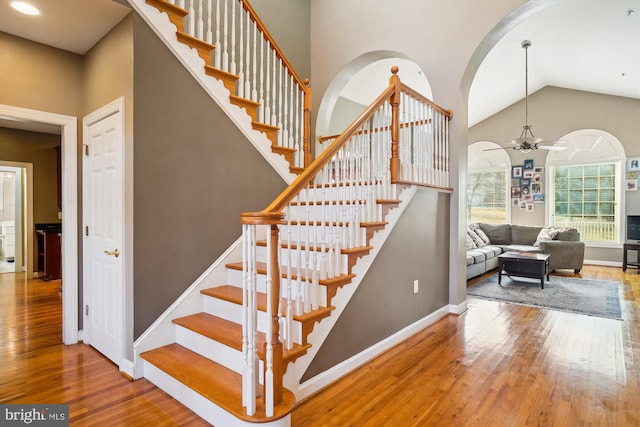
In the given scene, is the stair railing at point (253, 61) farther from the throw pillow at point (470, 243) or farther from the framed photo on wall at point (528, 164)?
the framed photo on wall at point (528, 164)

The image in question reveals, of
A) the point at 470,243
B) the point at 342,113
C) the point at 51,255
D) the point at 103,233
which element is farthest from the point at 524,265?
the point at 51,255

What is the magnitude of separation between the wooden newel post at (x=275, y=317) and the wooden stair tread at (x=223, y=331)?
122 millimetres

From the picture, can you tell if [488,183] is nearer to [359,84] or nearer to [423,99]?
[359,84]

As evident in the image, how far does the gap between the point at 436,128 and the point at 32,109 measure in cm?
384

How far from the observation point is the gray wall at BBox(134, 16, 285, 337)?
8.02 ft

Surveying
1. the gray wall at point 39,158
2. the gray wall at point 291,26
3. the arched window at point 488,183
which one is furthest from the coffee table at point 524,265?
the gray wall at point 39,158

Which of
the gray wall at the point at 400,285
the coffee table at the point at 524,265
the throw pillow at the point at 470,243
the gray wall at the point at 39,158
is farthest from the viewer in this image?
the throw pillow at the point at 470,243

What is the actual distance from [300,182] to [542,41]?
19.0 feet

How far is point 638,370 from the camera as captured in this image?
2.57m

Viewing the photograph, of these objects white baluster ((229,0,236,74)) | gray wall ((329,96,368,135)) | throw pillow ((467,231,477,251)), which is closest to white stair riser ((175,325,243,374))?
white baluster ((229,0,236,74))

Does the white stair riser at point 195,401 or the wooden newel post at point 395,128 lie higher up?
the wooden newel post at point 395,128

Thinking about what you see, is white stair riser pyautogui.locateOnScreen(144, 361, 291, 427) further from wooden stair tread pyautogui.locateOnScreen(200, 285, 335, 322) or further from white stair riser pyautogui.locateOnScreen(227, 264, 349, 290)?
white stair riser pyautogui.locateOnScreen(227, 264, 349, 290)

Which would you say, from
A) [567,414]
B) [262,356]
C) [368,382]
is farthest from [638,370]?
[262,356]

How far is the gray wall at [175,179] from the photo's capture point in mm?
2445
